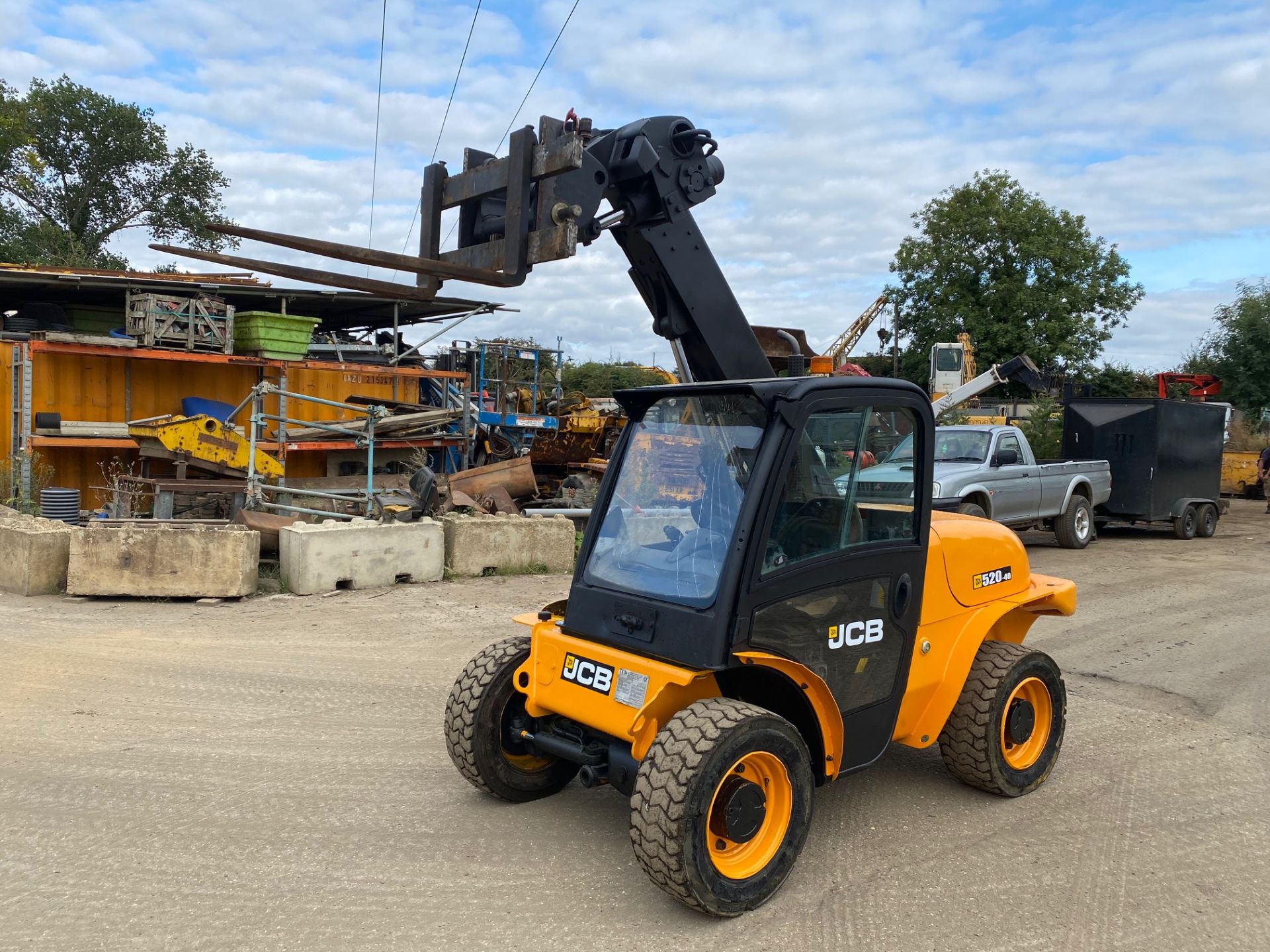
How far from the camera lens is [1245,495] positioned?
25438 millimetres

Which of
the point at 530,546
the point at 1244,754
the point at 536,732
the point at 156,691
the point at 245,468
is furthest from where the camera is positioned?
the point at 245,468

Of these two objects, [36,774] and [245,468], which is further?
[245,468]

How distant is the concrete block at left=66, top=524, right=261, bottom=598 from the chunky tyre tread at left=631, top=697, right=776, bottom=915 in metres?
6.72

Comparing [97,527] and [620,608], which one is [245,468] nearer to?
[97,527]

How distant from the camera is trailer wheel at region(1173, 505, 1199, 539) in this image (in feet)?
54.2

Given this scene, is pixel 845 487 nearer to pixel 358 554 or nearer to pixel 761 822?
pixel 761 822

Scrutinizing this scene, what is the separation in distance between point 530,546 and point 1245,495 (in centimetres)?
2262

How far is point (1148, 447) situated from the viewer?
52.2 ft

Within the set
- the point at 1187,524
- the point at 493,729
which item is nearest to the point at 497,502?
the point at 493,729

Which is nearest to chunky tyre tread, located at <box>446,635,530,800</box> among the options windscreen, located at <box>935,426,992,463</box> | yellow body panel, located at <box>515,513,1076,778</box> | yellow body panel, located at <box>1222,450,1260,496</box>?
yellow body panel, located at <box>515,513,1076,778</box>

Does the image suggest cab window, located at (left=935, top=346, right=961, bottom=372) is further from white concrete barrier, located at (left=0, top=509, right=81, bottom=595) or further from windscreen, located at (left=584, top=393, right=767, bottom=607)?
windscreen, located at (left=584, top=393, right=767, bottom=607)

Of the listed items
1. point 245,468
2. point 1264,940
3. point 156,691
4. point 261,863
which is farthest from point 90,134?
point 1264,940

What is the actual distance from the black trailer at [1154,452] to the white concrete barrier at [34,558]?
1517cm

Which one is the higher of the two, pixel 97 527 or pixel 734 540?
pixel 734 540
